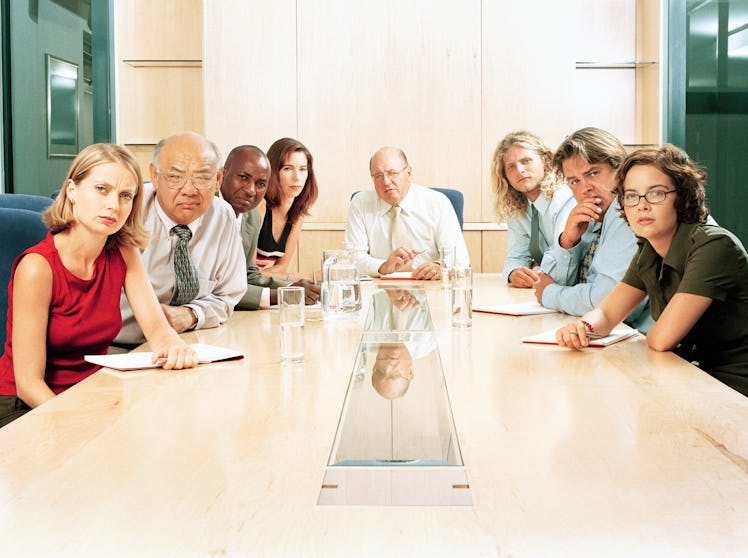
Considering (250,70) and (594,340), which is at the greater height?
(250,70)

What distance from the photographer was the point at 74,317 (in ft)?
6.37

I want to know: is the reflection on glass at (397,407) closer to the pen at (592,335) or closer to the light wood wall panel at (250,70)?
the pen at (592,335)

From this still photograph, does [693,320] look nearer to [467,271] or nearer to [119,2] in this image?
[467,271]

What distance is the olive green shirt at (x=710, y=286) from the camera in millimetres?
1845

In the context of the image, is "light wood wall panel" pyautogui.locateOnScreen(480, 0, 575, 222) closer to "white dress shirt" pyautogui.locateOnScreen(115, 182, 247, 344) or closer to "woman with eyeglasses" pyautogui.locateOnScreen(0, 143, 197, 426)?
"white dress shirt" pyautogui.locateOnScreen(115, 182, 247, 344)

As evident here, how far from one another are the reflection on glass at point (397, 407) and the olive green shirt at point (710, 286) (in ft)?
1.87

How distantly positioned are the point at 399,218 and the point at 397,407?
3311 millimetres

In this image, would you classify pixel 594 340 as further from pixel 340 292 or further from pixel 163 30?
pixel 163 30

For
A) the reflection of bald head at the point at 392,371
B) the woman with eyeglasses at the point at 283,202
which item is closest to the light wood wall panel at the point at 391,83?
the woman with eyeglasses at the point at 283,202

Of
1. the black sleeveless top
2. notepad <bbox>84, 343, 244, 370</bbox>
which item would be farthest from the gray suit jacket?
notepad <bbox>84, 343, 244, 370</bbox>

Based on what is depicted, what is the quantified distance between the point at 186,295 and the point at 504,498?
162 cm

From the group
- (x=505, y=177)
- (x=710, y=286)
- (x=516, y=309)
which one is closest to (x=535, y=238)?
(x=505, y=177)

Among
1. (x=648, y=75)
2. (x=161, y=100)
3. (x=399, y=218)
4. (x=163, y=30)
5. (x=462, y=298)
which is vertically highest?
(x=163, y=30)

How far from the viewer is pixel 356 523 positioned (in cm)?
84
